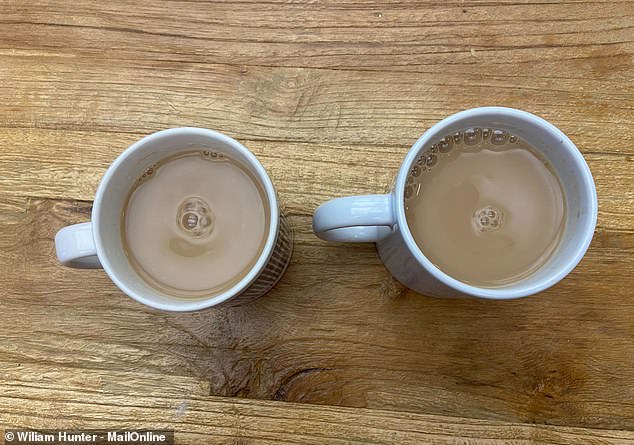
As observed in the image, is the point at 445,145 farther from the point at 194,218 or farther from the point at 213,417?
the point at 213,417

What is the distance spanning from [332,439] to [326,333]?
0.14 meters

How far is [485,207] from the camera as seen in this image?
0.58 meters

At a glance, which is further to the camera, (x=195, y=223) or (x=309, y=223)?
(x=309, y=223)

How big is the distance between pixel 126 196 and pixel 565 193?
0.47m

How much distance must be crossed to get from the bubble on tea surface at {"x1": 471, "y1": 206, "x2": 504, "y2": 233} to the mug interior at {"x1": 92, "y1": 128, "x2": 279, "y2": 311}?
219 mm

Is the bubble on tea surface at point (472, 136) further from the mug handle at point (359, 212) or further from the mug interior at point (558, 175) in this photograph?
the mug handle at point (359, 212)

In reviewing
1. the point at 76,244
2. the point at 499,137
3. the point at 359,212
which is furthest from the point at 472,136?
the point at 76,244

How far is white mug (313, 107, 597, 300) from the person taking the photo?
1.62 ft

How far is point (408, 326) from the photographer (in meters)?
0.70

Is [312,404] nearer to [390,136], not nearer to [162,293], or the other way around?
[162,293]

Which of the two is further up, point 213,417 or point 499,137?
point 499,137

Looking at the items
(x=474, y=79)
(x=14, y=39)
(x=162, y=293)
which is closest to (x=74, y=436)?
(x=162, y=293)

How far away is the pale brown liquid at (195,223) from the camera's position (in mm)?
588

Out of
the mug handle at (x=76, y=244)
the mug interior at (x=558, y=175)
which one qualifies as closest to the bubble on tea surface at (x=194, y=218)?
the mug handle at (x=76, y=244)
